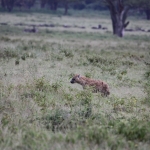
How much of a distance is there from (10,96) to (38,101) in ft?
2.60

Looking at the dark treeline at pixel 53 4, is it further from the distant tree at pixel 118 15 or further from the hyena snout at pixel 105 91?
the hyena snout at pixel 105 91

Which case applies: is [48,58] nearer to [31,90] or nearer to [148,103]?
[31,90]

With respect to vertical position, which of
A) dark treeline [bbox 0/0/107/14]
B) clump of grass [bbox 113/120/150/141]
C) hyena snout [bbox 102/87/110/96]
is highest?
clump of grass [bbox 113/120/150/141]

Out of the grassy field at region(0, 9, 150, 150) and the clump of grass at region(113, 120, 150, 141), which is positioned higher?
the clump of grass at region(113, 120, 150, 141)

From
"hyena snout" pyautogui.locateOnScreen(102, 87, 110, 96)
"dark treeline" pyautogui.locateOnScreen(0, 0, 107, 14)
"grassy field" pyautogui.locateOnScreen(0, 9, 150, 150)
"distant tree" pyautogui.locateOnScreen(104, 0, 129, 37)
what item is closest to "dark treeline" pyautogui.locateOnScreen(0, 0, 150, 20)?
"dark treeline" pyautogui.locateOnScreen(0, 0, 107, 14)

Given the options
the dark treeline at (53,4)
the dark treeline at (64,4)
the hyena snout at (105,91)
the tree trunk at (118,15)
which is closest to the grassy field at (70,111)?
the hyena snout at (105,91)

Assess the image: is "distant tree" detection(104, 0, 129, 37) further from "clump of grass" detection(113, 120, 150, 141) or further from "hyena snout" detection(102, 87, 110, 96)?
"clump of grass" detection(113, 120, 150, 141)

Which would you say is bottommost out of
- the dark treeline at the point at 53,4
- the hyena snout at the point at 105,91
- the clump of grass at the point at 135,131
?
the dark treeline at the point at 53,4

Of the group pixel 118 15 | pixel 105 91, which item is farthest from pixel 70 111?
pixel 118 15

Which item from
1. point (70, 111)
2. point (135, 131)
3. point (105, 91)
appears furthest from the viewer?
point (105, 91)

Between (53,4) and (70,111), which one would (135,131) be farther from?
(53,4)

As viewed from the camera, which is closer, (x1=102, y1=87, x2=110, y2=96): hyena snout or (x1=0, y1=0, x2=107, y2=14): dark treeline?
(x1=102, y1=87, x2=110, y2=96): hyena snout

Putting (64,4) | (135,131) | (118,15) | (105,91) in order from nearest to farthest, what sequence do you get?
(135,131), (105,91), (118,15), (64,4)

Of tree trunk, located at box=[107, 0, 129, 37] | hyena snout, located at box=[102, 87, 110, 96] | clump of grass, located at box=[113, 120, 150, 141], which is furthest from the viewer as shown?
tree trunk, located at box=[107, 0, 129, 37]
